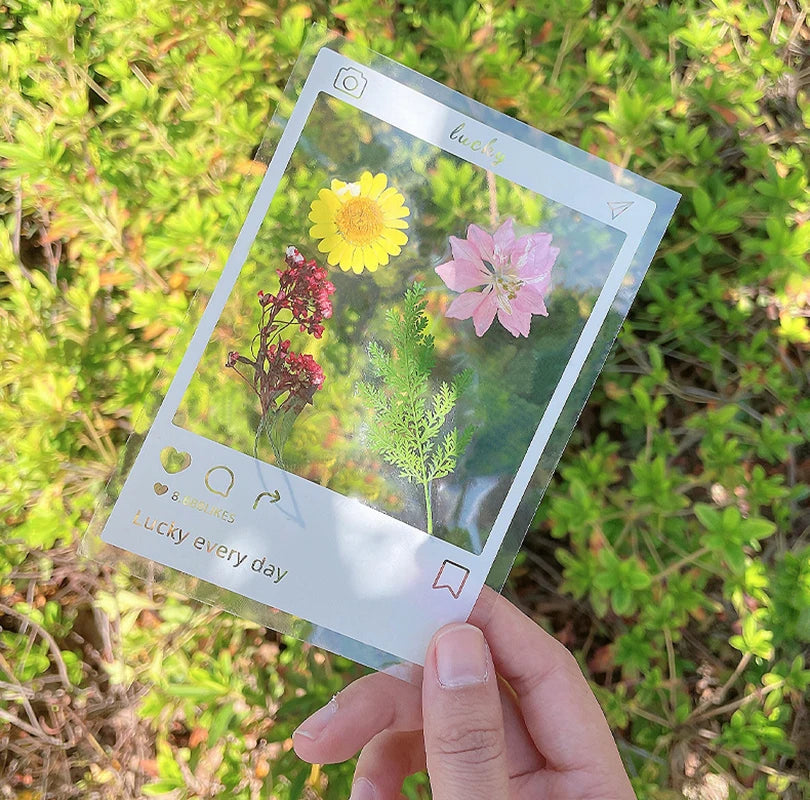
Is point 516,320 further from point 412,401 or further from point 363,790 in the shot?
point 363,790

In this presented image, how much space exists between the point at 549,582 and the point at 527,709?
636 millimetres

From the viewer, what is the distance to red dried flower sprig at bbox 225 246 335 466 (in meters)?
1.50

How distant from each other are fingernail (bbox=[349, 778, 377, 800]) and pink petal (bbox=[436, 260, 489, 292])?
1.14 metres

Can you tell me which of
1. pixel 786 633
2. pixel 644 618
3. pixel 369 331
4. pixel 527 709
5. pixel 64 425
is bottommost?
pixel 527 709

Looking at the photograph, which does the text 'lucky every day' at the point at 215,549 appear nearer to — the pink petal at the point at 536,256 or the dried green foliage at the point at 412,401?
the dried green foliage at the point at 412,401

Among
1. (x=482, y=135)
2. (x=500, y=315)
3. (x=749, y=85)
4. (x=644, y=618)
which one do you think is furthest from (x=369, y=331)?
(x=749, y=85)

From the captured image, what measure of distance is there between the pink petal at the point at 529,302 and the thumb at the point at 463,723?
66 centimetres

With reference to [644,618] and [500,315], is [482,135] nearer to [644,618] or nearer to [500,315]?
[500,315]

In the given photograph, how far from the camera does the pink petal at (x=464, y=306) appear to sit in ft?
4.94

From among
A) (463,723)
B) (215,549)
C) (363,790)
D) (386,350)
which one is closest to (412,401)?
(386,350)

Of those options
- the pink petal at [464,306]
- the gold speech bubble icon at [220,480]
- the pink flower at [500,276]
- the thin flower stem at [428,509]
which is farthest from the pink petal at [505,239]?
the gold speech bubble icon at [220,480]

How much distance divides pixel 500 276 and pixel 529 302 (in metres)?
0.08

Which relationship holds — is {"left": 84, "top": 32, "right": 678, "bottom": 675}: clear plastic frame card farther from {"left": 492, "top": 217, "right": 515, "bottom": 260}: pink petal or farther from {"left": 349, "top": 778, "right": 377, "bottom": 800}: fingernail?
{"left": 349, "top": 778, "right": 377, "bottom": 800}: fingernail

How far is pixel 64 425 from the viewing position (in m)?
1.70
